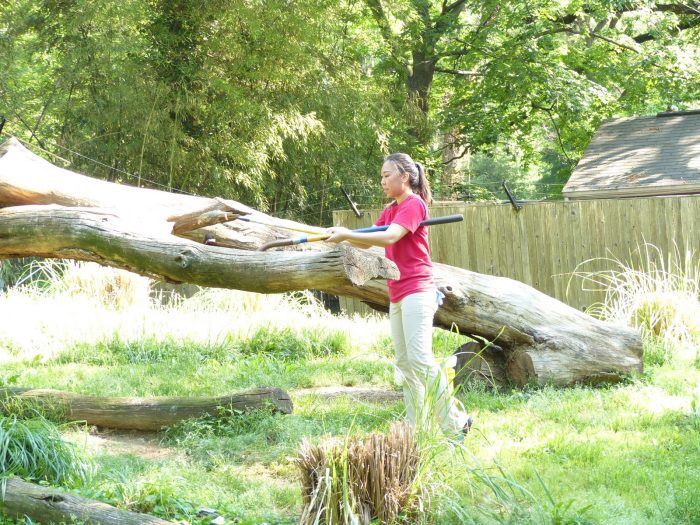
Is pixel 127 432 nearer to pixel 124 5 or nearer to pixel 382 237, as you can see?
pixel 382 237

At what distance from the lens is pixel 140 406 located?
6.22 meters

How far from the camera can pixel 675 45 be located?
55.1 feet

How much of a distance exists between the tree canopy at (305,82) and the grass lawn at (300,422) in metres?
4.07

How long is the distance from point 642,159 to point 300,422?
411 inches

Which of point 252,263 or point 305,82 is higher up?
point 305,82

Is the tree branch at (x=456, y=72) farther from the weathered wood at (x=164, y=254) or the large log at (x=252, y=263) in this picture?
the weathered wood at (x=164, y=254)

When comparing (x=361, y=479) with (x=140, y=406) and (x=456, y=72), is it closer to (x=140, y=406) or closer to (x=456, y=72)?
(x=140, y=406)

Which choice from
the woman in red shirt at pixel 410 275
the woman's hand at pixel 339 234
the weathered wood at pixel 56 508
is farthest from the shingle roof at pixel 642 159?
the weathered wood at pixel 56 508

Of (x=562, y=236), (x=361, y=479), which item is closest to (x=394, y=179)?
(x=361, y=479)

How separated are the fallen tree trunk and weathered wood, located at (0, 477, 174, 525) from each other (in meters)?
1.77

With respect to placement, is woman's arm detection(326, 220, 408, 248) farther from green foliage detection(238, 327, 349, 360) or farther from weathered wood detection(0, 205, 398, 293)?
green foliage detection(238, 327, 349, 360)

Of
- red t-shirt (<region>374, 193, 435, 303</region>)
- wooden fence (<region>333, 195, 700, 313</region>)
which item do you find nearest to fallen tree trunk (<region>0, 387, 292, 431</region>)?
red t-shirt (<region>374, 193, 435, 303</region>)

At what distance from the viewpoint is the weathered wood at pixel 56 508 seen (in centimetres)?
391

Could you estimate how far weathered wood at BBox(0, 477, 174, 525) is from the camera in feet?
12.8
